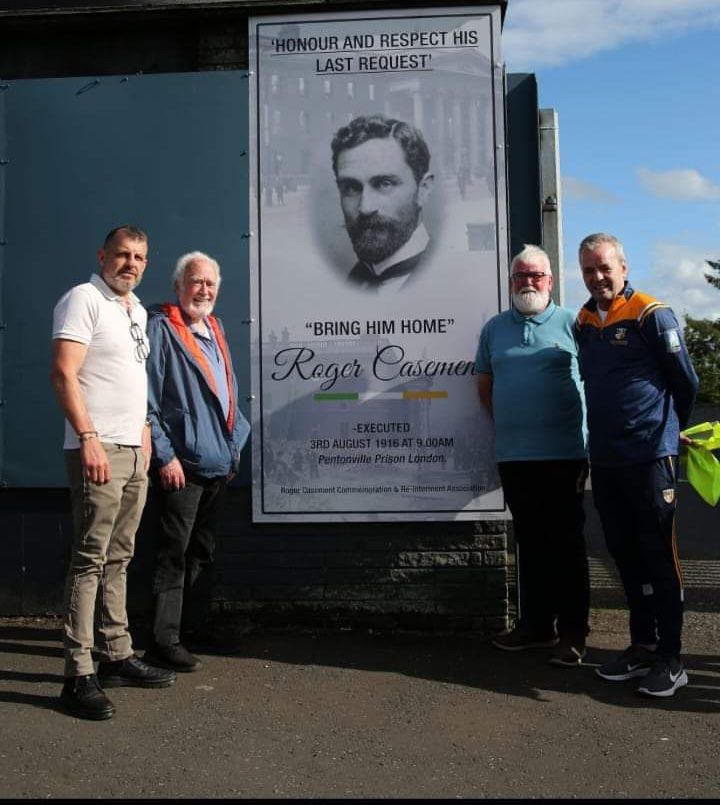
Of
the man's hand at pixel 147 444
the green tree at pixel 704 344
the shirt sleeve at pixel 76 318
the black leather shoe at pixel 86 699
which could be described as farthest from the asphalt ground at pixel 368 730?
the green tree at pixel 704 344

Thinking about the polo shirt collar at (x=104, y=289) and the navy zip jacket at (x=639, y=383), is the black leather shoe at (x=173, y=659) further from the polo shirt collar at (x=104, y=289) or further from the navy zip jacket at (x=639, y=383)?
the navy zip jacket at (x=639, y=383)

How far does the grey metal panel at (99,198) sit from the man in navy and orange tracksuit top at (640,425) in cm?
207

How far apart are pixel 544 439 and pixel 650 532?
2.37ft

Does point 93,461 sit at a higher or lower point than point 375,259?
lower

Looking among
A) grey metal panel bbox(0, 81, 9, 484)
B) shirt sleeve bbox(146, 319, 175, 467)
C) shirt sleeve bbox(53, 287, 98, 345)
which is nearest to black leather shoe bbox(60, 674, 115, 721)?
shirt sleeve bbox(146, 319, 175, 467)

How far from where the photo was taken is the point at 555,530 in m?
4.93

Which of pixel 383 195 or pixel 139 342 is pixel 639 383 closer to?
pixel 383 195

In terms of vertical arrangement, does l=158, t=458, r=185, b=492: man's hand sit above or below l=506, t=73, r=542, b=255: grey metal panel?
below

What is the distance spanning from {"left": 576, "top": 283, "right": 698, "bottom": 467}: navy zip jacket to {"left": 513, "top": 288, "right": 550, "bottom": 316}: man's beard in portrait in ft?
1.49

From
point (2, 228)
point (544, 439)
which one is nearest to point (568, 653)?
point (544, 439)

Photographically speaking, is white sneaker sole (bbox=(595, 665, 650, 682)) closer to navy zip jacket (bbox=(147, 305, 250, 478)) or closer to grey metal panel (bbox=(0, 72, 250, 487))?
navy zip jacket (bbox=(147, 305, 250, 478))

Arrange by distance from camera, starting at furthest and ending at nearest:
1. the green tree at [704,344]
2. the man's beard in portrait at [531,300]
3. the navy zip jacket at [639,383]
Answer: the green tree at [704,344], the man's beard in portrait at [531,300], the navy zip jacket at [639,383]

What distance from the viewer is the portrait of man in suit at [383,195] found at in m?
5.50

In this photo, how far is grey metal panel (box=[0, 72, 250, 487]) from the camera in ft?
18.1
